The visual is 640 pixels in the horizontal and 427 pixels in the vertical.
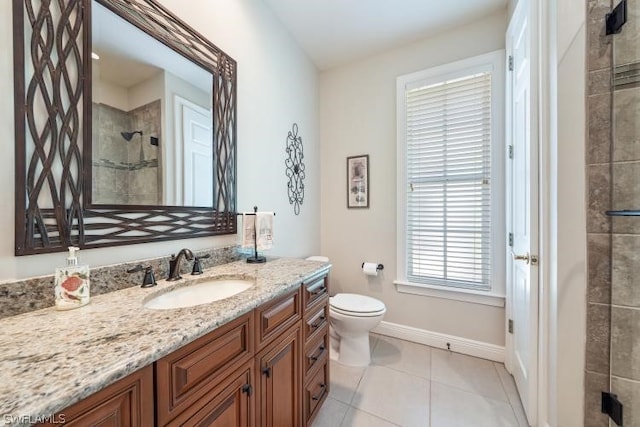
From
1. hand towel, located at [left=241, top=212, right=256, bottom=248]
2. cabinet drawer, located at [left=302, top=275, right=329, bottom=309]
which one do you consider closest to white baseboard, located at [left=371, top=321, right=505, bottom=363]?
cabinet drawer, located at [left=302, top=275, right=329, bottom=309]

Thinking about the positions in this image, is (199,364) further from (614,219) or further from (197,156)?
(614,219)

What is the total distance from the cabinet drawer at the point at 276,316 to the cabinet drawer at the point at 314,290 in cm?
7

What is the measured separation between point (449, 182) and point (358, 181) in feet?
2.65

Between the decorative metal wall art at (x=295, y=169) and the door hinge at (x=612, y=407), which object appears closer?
the door hinge at (x=612, y=407)

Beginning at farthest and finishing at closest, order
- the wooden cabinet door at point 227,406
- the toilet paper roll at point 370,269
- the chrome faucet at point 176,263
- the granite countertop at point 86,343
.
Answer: the toilet paper roll at point 370,269
the chrome faucet at point 176,263
the wooden cabinet door at point 227,406
the granite countertop at point 86,343

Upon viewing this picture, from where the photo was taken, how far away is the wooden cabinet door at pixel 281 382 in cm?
98

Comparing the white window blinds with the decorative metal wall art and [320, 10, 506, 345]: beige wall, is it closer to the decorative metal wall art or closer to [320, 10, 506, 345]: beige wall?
[320, 10, 506, 345]: beige wall

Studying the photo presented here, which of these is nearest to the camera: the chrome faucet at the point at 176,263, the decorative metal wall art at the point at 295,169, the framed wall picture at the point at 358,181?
the chrome faucet at the point at 176,263

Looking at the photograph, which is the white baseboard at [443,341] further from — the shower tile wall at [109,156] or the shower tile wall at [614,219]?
the shower tile wall at [109,156]

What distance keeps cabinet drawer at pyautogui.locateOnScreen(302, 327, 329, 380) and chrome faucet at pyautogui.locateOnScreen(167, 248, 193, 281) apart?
0.71 m

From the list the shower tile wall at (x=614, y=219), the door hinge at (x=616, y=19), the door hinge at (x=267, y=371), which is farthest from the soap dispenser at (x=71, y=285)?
the door hinge at (x=616, y=19)

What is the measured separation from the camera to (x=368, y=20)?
2.04 metres

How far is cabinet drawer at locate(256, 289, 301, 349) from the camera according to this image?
3.16 feet

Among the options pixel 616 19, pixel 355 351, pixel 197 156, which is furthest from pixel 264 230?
pixel 616 19
